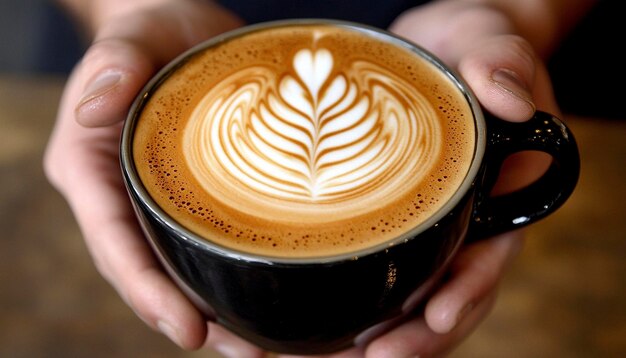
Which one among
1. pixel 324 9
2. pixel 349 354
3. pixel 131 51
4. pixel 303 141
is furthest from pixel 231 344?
pixel 324 9

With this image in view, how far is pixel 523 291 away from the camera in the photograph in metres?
1.16

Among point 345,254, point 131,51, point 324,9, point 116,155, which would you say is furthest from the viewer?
point 324,9

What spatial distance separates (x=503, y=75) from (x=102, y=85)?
0.50 metres

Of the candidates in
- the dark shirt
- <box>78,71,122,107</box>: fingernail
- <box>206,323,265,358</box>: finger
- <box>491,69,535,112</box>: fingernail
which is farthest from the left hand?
<box>78,71,122,107</box>: fingernail

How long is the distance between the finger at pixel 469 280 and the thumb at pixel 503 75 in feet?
0.73

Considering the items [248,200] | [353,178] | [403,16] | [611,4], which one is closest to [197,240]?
[248,200]

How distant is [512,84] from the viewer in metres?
0.82

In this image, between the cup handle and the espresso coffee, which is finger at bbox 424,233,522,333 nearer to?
the cup handle

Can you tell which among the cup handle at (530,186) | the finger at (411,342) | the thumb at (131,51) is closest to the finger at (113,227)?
the thumb at (131,51)

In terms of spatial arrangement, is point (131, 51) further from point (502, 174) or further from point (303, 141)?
point (502, 174)

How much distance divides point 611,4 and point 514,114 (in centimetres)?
90

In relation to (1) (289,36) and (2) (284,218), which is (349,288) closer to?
(2) (284,218)

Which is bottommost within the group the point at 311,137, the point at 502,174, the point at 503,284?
the point at 503,284

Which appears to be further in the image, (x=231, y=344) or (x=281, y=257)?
(x=231, y=344)
